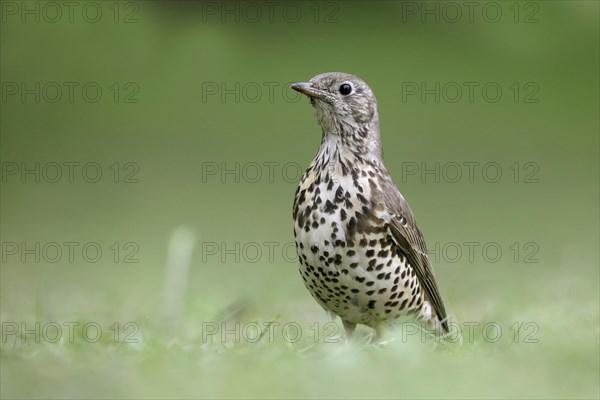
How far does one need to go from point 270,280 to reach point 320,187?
56.8 inches

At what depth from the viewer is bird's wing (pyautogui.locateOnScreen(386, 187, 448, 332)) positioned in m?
4.23

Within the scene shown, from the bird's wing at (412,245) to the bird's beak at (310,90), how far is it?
1.42 ft

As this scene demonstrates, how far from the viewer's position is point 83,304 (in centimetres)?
523

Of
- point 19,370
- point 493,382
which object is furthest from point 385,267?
point 19,370

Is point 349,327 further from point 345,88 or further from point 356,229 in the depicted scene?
point 345,88

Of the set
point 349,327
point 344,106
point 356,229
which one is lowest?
point 349,327

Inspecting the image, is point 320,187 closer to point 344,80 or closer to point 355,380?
point 344,80

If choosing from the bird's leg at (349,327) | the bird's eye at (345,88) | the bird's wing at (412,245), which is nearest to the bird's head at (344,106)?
the bird's eye at (345,88)

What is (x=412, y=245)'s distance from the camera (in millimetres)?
4320

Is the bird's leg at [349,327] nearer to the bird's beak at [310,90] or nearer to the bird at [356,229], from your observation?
the bird at [356,229]

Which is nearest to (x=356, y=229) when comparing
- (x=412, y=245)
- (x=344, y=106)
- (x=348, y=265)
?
(x=348, y=265)

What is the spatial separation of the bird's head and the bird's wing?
0.24 metres

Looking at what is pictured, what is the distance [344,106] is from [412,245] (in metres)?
0.55

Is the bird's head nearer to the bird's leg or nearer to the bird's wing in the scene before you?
the bird's wing
